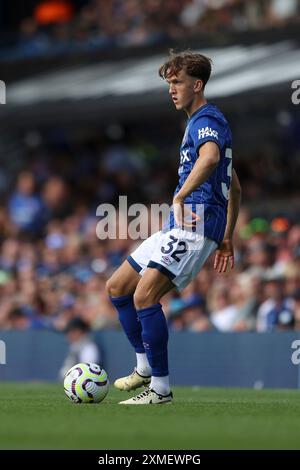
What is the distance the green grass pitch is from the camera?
6.74 metres

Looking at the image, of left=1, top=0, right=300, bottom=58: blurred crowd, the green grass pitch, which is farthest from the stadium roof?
the green grass pitch

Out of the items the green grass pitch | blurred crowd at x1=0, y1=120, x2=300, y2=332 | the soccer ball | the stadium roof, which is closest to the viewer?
the green grass pitch

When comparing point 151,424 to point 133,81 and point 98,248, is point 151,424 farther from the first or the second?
point 133,81

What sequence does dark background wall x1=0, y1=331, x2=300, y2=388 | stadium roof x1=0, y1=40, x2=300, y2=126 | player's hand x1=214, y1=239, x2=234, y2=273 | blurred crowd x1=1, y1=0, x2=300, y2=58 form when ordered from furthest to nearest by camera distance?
blurred crowd x1=1, y1=0, x2=300, y2=58 < stadium roof x1=0, y1=40, x2=300, y2=126 < dark background wall x1=0, y1=331, x2=300, y2=388 < player's hand x1=214, y1=239, x2=234, y2=273

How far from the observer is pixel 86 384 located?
928 centimetres

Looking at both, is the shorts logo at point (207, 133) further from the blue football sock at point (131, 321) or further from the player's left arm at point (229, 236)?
the blue football sock at point (131, 321)

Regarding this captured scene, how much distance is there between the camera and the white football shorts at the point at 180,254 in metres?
8.72

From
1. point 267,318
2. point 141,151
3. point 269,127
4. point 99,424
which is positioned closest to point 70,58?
point 141,151

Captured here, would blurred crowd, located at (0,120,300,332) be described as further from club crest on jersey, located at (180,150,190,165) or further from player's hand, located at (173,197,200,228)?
player's hand, located at (173,197,200,228)

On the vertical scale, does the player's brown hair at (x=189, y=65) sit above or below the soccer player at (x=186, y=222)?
above

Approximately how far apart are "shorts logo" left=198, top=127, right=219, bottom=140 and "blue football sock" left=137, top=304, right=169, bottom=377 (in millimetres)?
1158

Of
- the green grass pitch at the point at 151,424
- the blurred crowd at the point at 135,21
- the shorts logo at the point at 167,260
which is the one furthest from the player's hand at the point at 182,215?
the blurred crowd at the point at 135,21

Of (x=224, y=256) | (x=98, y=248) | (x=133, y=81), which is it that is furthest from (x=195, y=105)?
(x=133, y=81)

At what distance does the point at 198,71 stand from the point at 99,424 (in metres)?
2.66
